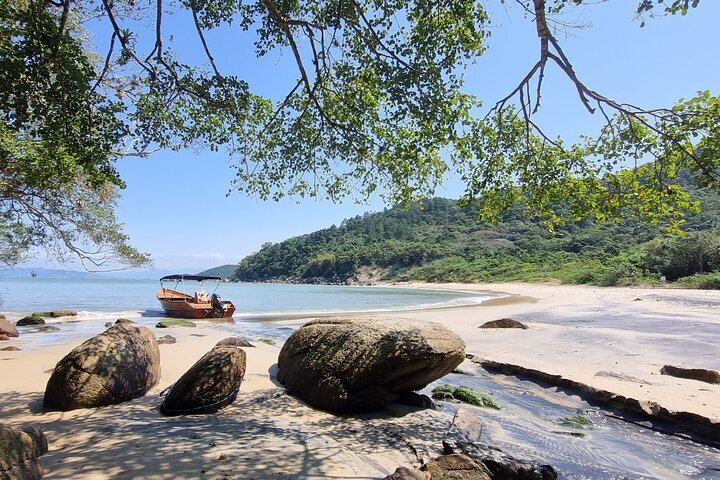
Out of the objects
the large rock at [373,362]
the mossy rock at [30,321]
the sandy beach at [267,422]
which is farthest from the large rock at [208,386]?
the mossy rock at [30,321]

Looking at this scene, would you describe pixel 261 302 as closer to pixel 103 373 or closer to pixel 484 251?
pixel 103 373

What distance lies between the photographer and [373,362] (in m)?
6.43

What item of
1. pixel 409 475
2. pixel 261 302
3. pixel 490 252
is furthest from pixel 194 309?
pixel 490 252

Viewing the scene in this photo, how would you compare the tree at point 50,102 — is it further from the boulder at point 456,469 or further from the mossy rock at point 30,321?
the mossy rock at point 30,321

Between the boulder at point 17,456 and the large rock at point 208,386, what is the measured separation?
2377 mm

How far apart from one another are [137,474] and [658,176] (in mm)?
7162

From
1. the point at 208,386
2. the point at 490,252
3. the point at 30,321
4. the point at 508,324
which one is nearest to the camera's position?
the point at 208,386

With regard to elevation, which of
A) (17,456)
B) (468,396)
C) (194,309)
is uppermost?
(17,456)

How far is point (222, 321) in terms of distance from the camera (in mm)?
24250

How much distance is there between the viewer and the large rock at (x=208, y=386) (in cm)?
597

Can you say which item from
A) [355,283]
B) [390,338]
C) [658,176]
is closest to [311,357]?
[390,338]

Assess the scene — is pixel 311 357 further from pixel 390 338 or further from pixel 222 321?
pixel 222 321

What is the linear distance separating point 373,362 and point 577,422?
3413 mm

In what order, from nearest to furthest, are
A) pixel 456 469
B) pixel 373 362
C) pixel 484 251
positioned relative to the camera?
pixel 456 469, pixel 373 362, pixel 484 251
